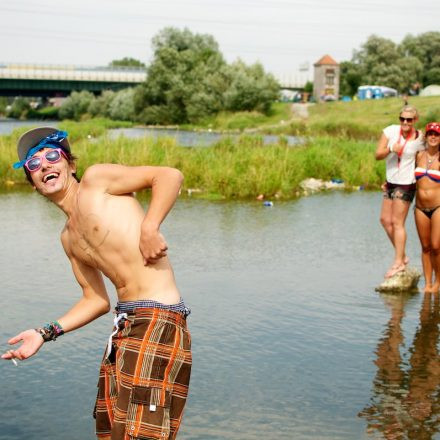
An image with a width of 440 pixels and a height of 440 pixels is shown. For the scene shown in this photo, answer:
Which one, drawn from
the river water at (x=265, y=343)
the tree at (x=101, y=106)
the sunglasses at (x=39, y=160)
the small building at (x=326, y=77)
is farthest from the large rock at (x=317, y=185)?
the small building at (x=326, y=77)

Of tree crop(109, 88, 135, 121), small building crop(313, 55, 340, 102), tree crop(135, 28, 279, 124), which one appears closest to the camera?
tree crop(135, 28, 279, 124)

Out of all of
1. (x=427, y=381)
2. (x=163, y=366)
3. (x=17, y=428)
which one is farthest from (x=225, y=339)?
(x=163, y=366)

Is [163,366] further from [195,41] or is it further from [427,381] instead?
[195,41]

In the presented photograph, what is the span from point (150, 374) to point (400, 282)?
564 centimetres

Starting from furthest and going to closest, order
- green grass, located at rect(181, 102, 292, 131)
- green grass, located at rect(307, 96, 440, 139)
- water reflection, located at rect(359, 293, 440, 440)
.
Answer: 1. green grass, located at rect(181, 102, 292, 131)
2. green grass, located at rect(307, 96, 440, 139)
3. water reflection, located at rect(359, 293, 440, 440)

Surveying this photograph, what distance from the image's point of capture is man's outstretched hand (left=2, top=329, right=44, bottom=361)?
11.7 feet

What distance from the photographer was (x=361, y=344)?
6746 millimetres

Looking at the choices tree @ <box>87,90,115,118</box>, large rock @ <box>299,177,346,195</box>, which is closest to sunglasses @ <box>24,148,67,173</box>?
large rock @ <box>299,177,346,195</box>

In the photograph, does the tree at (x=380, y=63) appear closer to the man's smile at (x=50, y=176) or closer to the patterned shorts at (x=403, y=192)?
the patterned shorts at (x=403, y=192)

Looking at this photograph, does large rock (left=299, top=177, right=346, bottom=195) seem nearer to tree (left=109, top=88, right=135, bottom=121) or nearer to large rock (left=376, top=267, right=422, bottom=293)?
large rock (left=376, top=267, right=422, bottom=293)

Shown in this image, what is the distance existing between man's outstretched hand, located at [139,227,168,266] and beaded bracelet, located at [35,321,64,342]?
2.02ft

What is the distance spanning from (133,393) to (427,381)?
118 inches

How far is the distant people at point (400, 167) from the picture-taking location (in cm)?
874

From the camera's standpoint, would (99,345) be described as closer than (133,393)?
No
